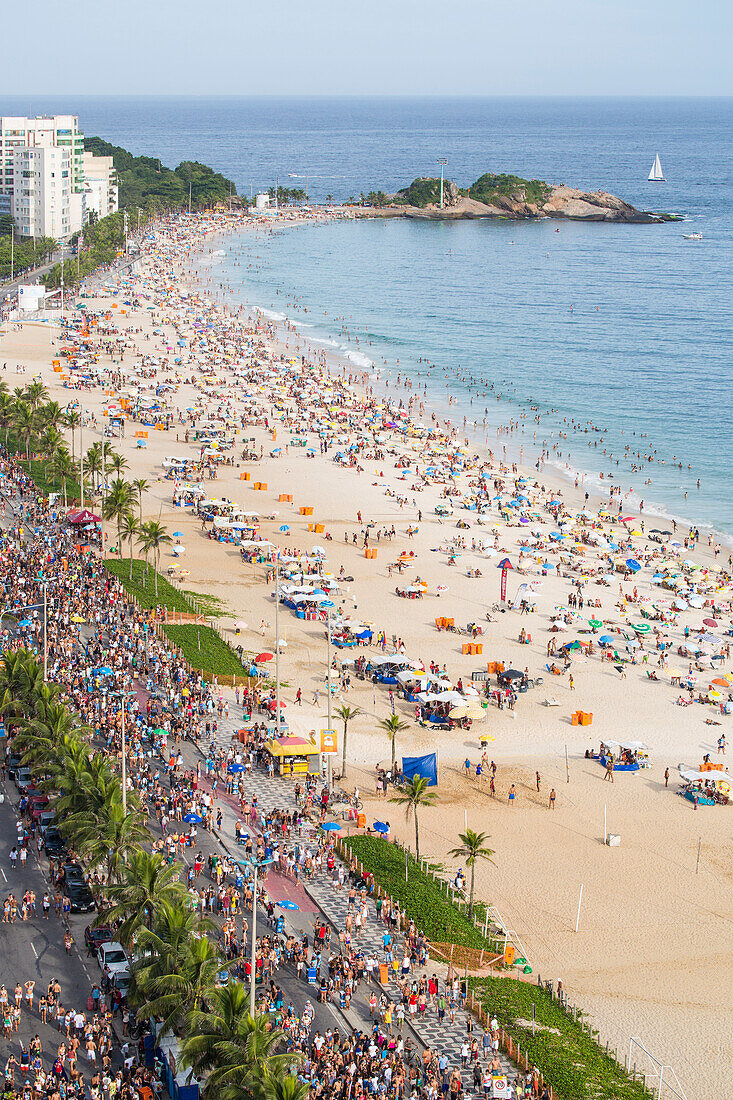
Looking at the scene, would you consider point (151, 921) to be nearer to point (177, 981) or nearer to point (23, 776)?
point (177, 981)

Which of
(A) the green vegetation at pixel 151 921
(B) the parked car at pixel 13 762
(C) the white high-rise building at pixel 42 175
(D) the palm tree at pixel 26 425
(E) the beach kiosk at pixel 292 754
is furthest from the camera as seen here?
(C) the white high-rise building at pixel 42 175

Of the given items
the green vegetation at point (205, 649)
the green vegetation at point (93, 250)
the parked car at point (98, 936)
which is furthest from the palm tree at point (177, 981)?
the green vegetation at point (93, 250)

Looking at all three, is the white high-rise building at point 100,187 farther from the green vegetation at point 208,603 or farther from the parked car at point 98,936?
the parked car at point 98,936

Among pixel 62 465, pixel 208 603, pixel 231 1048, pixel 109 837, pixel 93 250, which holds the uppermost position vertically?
pixel 93 250

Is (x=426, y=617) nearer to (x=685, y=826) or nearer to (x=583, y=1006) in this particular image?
(x=685, y=826)

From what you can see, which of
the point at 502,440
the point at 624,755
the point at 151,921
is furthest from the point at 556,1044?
the point at 502,440
